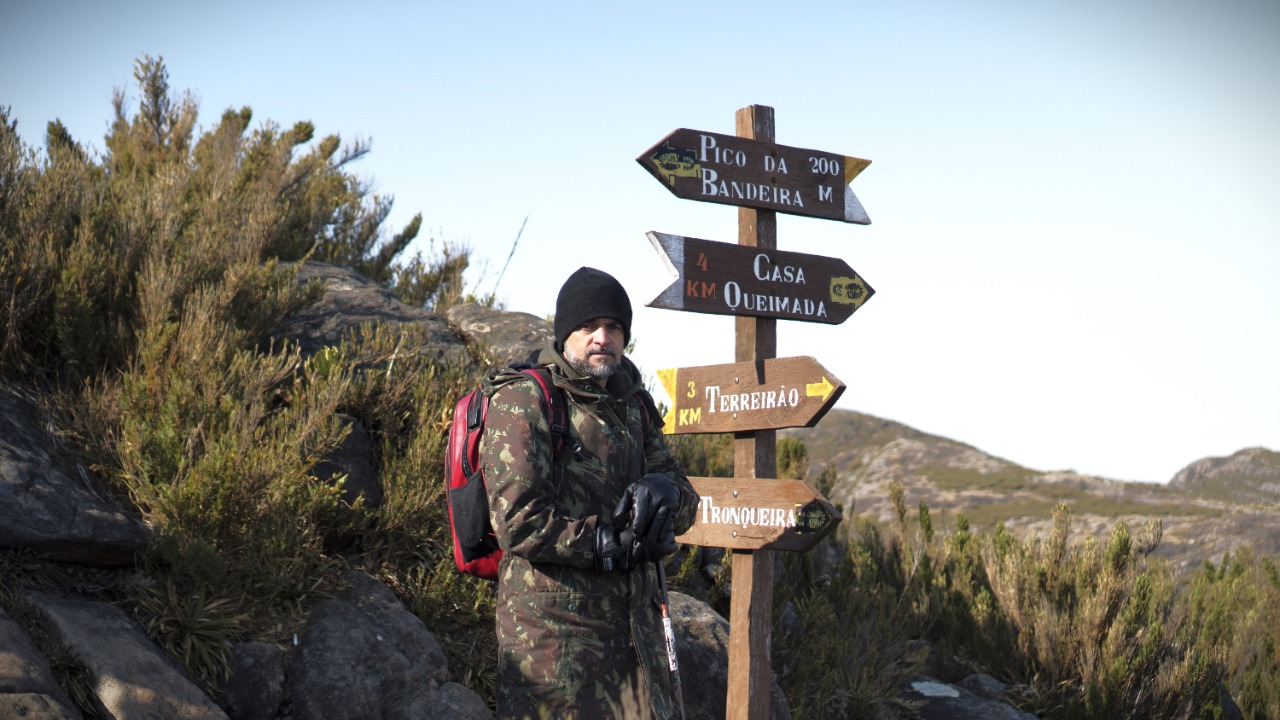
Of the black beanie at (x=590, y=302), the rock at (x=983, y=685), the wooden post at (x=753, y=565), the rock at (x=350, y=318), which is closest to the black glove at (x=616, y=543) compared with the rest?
the black beanie at (x=590, y=302)

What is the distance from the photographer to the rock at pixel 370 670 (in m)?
4.31

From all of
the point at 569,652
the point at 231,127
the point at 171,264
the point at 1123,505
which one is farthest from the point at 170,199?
the point at 1123,505

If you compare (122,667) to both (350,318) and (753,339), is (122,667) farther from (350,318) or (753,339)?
(350,318)

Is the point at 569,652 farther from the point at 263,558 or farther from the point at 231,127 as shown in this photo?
the point at 231,127

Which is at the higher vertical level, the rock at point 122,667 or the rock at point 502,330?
the rock at point 502,330

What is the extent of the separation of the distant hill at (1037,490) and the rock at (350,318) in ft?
30.5

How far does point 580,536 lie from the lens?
9.69ft

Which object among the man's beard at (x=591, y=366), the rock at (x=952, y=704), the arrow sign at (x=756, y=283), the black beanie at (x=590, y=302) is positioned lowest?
the rock at (x=952, y=704)

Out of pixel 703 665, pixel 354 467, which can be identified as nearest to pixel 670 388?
pixel 703 665

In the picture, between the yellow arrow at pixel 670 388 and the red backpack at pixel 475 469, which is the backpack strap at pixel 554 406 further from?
the yellow arrow at pixel 670 388

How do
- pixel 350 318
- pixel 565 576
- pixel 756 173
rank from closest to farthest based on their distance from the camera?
pixel 565 576 < pixel 756 173 < pixel 350 318

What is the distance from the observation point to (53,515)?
4219 mm

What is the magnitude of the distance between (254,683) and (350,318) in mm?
3712

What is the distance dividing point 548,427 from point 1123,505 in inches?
794
